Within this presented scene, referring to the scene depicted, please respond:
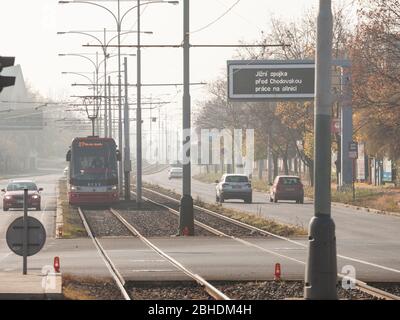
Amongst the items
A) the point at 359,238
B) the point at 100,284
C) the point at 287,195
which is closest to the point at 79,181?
the point at 287,195

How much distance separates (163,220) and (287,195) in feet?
76.6

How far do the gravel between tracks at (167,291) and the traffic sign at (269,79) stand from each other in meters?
43.5

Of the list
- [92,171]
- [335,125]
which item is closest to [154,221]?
[92,171]

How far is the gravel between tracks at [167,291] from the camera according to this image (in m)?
18.2

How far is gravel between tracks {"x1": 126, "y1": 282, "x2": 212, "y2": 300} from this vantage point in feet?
59.7

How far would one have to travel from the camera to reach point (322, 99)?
50.1 ft

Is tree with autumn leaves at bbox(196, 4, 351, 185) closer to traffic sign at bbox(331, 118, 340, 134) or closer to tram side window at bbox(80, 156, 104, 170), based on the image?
traffic sign at bbox(331, 118, 340, 134)

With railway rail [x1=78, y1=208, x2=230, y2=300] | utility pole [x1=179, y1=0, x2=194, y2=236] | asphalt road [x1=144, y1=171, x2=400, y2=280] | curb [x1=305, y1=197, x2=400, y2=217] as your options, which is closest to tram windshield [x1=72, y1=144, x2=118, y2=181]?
asphalt road [x1=144, y1=171, x2=400, y2=280]

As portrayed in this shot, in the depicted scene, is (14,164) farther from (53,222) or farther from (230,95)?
(53,222)

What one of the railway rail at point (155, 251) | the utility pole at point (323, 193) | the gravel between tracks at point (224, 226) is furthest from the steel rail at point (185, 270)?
the gravel between tracks at point (224, 226)

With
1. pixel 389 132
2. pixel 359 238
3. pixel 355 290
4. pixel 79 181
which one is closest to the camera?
pixel 355 290

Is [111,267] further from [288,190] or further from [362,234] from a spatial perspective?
[288,190]

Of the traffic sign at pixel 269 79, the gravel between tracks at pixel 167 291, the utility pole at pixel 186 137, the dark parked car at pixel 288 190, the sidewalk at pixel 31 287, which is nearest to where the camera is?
the sidewalk at pixel 31 287

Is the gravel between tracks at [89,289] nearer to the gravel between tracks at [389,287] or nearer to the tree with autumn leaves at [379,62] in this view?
the gravel between tracks at [389,287]
